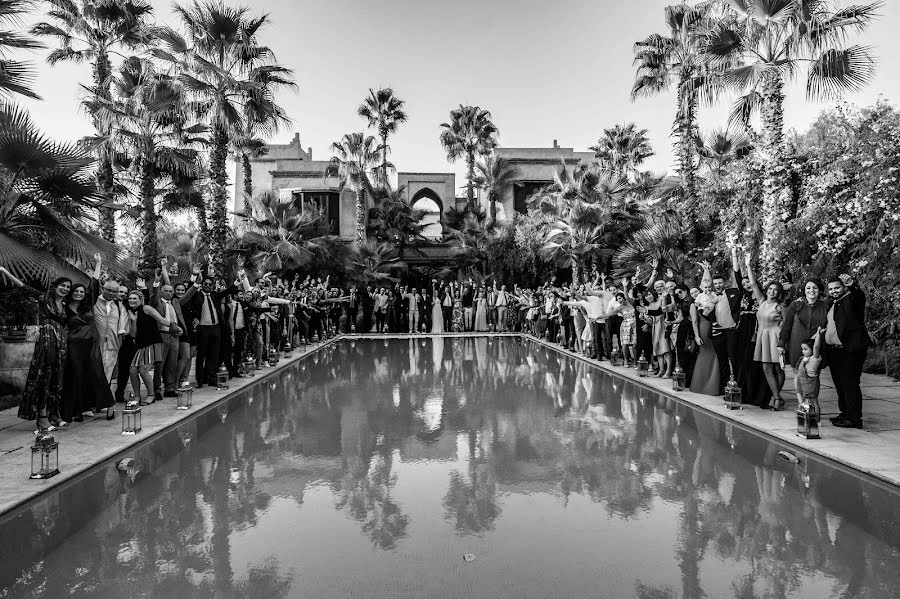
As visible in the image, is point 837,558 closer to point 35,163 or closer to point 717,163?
point 35,163

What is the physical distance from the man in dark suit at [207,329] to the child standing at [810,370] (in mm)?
8479

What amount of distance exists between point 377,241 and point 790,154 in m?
23.9

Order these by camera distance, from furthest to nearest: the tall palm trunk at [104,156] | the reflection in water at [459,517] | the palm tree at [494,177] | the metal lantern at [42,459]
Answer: the palm tree at [494,177]
the tall palm trunk at [104,156]
the metal lantern at [42,459]
the reflection in water at [459,517]

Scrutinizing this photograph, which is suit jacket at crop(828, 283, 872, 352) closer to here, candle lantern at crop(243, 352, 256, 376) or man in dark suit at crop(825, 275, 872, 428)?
man in dark suit at crop(825, 275, 872, 428)

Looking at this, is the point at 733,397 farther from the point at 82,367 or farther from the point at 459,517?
the point at 82,367

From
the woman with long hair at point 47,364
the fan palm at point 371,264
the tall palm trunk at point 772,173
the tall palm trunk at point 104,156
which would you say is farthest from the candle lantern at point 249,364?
the fan palm at point 371,264

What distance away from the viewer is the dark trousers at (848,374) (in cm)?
677

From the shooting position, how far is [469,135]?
38.5 m

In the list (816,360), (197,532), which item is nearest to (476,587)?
(197,532)

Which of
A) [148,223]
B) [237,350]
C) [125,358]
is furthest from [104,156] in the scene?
[125,358]

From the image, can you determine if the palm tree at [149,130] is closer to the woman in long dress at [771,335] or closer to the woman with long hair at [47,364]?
the woman with long hair at [47,364]

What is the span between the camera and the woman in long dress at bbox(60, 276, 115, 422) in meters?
7.15

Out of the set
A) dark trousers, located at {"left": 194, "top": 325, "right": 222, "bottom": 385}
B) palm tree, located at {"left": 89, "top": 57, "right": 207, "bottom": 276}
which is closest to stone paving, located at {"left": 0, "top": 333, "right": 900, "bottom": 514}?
dark trousers, located at {"left": 194, "top": 325, "right": 222, "bottom": 385}

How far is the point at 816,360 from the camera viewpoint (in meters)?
6.74
